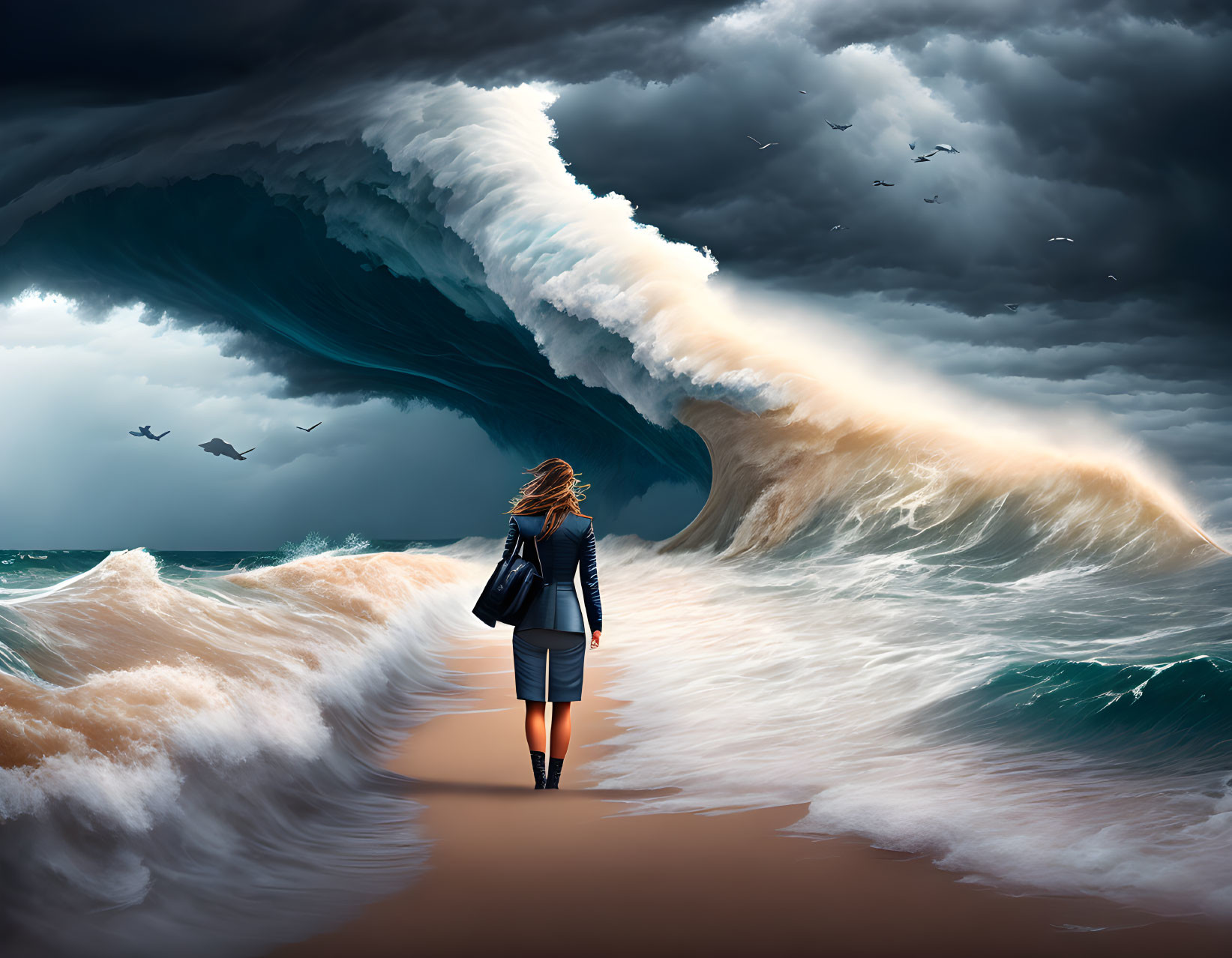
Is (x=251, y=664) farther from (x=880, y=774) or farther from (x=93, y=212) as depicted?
(x=93, y=212)

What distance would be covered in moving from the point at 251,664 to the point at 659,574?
38.4 feet

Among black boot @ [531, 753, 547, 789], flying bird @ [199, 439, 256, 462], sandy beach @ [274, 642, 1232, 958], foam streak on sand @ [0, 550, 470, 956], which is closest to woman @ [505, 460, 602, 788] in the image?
black boot @ [531, 753, 547, 789]

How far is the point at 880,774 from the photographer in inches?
162

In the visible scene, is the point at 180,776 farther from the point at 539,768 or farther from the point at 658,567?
the point at 658,567

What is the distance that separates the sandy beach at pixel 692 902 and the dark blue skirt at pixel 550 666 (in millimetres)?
494

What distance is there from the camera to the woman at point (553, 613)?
4.03 meters

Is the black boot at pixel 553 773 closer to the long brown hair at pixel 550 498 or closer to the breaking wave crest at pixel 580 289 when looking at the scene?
the long brown hair at pixel 550 498

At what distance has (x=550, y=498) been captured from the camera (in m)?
4.12

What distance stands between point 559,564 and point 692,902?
5.69 ft

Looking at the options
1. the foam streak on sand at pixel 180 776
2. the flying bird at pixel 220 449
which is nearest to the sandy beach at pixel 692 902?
the foam streak on sand at pixel 180 776

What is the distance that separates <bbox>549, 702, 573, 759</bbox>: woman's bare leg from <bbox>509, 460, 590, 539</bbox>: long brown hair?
79cm

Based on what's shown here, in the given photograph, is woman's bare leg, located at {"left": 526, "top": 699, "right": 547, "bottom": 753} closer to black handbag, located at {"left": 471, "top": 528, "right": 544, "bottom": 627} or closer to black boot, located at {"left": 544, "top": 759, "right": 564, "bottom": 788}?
black boot, located at {"left": 544, "top": 759, "right": 564, "bottom": 788}

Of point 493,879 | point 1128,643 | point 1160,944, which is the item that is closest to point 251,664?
point 493,879

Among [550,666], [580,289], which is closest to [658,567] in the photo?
[580,289]
